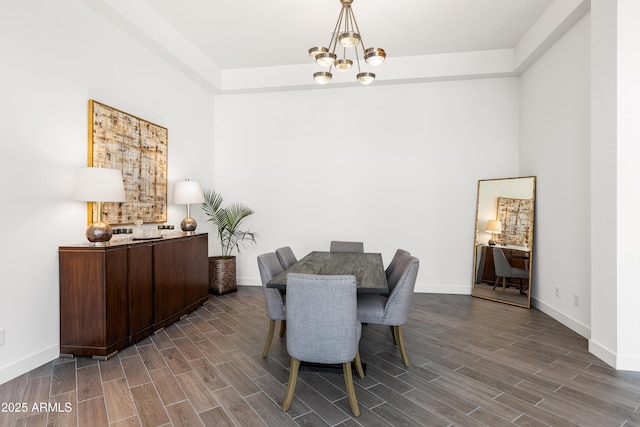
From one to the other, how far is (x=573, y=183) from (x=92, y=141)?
4.73 m

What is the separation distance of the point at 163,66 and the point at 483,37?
4055 millimetres

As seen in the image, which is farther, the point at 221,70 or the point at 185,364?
the point at 221,70

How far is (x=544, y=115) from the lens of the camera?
3.95 metres

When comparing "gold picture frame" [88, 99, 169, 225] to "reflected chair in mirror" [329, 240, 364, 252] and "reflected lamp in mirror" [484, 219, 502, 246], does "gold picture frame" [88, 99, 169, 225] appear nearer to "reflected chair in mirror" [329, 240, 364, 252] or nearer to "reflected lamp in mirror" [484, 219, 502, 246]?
"reflected chair in mirror" [329, 240, 364, 252]

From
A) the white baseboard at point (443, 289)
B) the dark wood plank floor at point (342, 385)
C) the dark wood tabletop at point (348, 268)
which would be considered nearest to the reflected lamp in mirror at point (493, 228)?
the white baseboard at point (443, 289)

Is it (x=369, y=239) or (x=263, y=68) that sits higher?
(x=263, y=68)

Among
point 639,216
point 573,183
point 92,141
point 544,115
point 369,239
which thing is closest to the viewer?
point 639,216

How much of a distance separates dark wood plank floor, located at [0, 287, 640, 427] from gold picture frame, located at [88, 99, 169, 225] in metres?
1.33

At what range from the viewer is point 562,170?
3.57 m

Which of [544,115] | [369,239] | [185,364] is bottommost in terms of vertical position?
[185,364]

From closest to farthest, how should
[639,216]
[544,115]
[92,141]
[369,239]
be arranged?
[639,216] → [92,141] → [544,115] → [369,239]

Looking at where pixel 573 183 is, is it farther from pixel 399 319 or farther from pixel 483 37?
pixel 399 319

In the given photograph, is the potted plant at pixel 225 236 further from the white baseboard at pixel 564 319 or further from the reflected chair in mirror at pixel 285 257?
the white baseboard at pixel 564 319

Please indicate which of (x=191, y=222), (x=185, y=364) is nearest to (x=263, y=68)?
(x=191, y=222)
